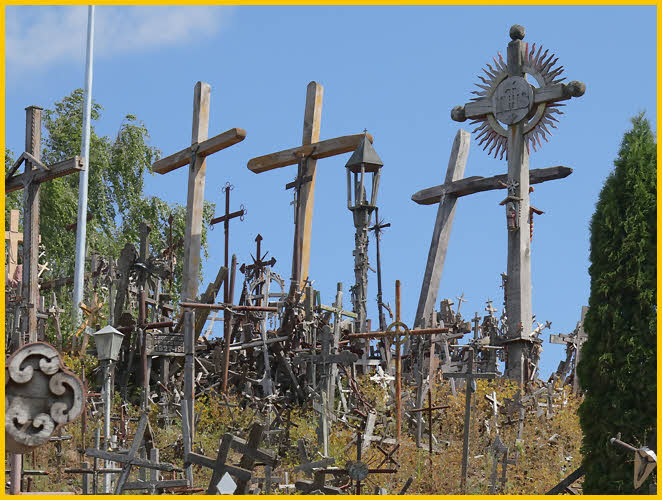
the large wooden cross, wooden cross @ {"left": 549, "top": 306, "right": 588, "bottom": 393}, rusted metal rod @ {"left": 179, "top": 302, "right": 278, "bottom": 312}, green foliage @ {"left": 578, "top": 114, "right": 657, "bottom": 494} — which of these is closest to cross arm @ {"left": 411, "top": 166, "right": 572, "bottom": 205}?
the large wooden cross

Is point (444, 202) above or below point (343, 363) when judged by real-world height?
above

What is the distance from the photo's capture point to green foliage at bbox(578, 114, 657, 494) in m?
10.5

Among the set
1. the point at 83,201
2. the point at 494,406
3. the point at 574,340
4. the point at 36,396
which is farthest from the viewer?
the point at 83,201

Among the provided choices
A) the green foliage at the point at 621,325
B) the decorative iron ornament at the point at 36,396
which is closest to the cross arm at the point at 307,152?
the green foliage at the point at 621,325

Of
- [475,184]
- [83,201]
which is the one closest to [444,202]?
[475,184]

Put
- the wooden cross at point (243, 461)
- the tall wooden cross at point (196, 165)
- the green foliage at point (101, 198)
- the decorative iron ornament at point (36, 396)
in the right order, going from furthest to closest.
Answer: the green foliage at point (101, 198), the tall wooden cross at point (196, 165), the wooden cross at point (243, 461), the decorative iron ornament at point (36, 396)

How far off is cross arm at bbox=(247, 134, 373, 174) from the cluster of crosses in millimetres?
25

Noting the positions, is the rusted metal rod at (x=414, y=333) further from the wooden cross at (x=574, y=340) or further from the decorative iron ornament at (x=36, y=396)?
the decorative iron ornament at (x=36, y=396)

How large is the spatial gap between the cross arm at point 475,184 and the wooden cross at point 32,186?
766 cm

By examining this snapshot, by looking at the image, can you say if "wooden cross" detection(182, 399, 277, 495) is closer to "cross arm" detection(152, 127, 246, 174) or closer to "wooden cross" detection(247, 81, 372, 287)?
"wooden cross" detection(247, 81, 372, 287)

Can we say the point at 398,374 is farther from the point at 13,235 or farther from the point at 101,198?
the point at 101,198

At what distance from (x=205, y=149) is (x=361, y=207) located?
3.41 metres

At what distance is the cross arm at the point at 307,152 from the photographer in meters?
18.5

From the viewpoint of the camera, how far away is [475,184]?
1894 centimetres
